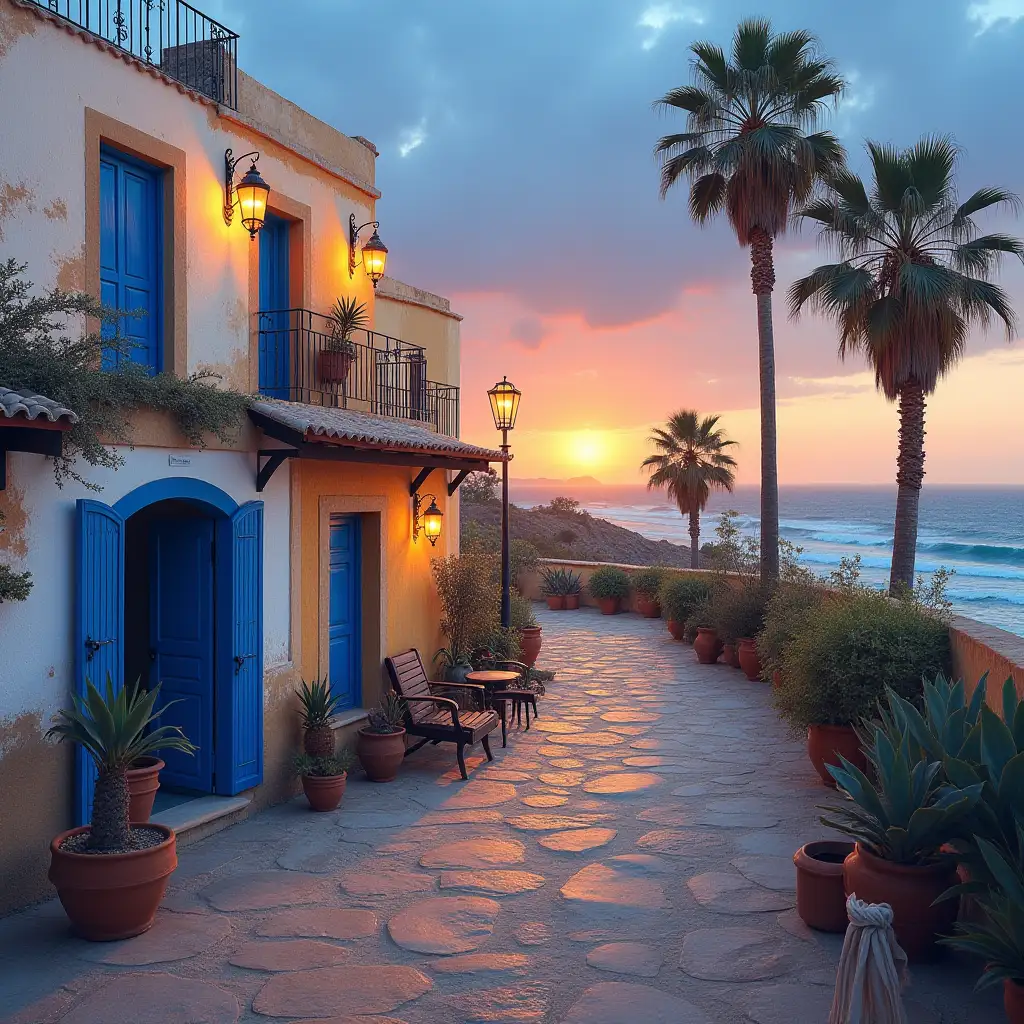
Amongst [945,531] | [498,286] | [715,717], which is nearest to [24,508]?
[715,717]

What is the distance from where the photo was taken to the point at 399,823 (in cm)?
745

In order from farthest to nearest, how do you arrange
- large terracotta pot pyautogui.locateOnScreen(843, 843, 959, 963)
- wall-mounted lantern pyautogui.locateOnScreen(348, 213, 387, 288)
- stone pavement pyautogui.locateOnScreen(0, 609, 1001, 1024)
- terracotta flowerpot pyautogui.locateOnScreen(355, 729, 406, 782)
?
wall-mounted lantern pyautogui.locateOnScreen(348, 213, 387, 288) → terracotta flowerpot pyautogui.locateOnScreen(355, 729, 406, 782) → large terracotta pot pyautogui.locateOnScreen(843, 843, 959, 963) → stone pavement pyautogui.locateOnScreen(0, 609, 1001, 1024)

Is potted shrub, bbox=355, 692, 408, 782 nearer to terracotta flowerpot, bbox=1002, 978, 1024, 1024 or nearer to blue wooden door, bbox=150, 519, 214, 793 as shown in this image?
blue wooden door, bbox=150, 519, 214, 793

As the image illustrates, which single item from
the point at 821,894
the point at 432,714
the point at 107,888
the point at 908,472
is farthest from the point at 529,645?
the point at 107,888

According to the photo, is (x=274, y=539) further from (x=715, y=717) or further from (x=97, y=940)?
(x=715, y=717)

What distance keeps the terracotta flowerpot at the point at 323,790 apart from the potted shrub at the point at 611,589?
1348cm

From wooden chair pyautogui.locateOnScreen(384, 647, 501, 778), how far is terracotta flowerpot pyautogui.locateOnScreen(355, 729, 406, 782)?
18.3 inches

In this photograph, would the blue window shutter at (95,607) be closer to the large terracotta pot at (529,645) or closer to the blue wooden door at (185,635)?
the blue wooden door at (185,635)

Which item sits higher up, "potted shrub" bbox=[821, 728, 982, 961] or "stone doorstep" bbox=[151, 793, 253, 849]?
"potted shrub" bbox=[821, 728, 982, 961]

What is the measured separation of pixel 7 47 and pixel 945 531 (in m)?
80.8

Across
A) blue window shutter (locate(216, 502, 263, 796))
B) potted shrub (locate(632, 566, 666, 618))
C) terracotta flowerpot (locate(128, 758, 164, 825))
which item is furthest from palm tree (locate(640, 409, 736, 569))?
terracotta flowerpot (locate(128, 758, 164, 825))

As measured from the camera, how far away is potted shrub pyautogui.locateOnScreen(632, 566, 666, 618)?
65.5 feet

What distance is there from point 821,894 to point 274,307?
7.32 metres

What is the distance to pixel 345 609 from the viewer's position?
9.77m
